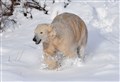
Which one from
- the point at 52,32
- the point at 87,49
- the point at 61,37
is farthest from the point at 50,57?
the point at 87,49

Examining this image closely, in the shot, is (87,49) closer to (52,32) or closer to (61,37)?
(61,37)

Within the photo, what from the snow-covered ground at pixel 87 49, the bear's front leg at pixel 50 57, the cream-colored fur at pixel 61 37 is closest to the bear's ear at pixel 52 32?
the cream-colored fur at pixel 61 37

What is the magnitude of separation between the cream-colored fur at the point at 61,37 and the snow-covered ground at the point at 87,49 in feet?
0.75

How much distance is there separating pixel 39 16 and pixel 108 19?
149 centimetres

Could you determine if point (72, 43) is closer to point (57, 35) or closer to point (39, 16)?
point (57, 35)

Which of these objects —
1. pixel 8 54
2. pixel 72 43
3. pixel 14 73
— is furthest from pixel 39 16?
pixel 14 73

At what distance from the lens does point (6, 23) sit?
8578mm

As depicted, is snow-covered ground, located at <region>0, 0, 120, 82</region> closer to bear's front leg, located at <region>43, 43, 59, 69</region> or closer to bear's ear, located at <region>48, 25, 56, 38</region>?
bear's front leg, located at <region>43, 43, 59, 69</region>

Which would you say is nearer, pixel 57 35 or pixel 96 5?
pixel 57 35

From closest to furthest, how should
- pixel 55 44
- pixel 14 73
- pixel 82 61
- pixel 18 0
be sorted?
pixel 14 73
pixel 55 44
pixel 82 61
pixel 18 0

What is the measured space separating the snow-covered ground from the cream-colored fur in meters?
0.23

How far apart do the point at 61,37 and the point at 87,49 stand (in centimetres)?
139

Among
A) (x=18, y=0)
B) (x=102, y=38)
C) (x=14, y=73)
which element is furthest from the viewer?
(x=18, y=0)

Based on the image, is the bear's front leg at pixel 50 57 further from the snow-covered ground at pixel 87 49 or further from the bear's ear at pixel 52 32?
the bear's ear at pixel 52 32
